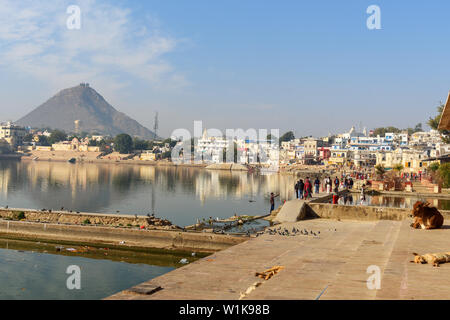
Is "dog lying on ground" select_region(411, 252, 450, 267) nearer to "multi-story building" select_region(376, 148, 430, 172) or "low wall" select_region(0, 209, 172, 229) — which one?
"low wall" select_region(0, 209, 172, 229)

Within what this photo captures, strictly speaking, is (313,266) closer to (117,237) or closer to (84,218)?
(117,237)

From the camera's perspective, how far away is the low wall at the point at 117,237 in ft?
52.1

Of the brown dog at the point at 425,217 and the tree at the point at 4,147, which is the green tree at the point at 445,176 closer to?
the brown dog at the point at 425,217

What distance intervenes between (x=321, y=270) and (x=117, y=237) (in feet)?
33.9

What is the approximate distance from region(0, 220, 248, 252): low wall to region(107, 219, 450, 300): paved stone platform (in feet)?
9.50

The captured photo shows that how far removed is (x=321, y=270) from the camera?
9023mm

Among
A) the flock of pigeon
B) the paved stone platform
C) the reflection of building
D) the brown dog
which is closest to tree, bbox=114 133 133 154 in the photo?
the reflection of building

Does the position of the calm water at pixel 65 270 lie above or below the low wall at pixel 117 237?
below

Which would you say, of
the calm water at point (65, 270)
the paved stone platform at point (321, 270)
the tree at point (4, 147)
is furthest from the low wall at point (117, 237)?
the tree at point (4, 147)

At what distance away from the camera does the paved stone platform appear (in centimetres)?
669

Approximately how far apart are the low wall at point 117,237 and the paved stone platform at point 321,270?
2896mm

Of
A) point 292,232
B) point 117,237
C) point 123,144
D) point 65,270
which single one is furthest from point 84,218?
point 123,144

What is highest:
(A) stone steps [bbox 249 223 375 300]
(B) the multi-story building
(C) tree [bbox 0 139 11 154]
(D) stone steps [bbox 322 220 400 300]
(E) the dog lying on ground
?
(C) tree [bbox 0 139 11 154]
